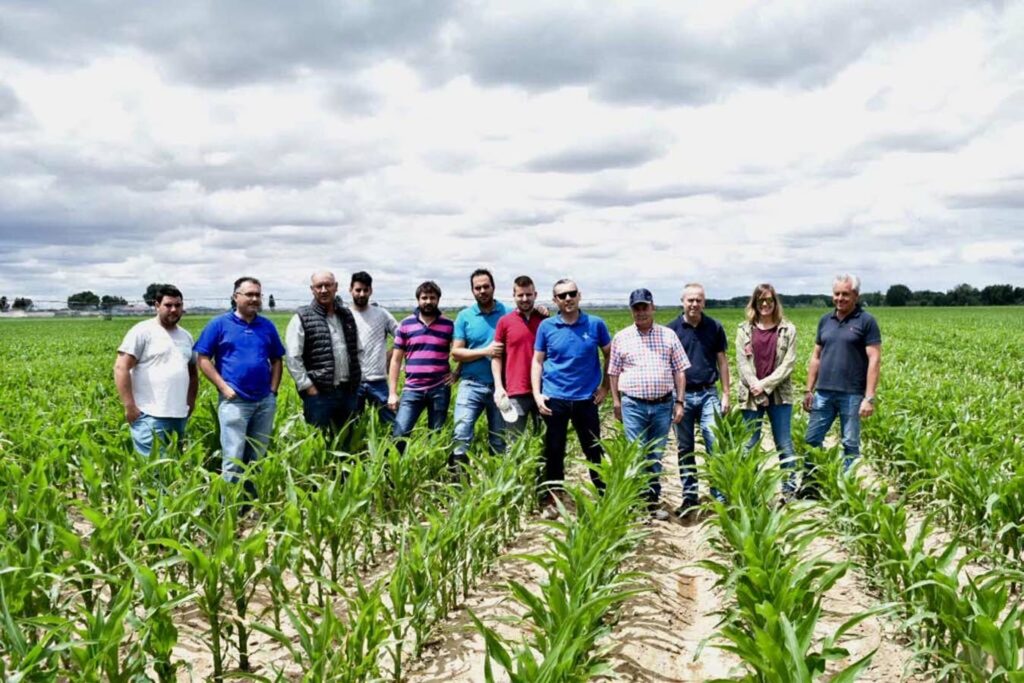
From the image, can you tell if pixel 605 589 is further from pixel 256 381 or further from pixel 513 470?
pixel 256 381

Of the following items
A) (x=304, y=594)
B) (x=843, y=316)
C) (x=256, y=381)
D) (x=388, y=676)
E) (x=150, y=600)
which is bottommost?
(x=388, y=676)

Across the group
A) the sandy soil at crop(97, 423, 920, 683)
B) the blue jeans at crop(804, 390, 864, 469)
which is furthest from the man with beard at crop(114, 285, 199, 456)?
the blue jeans at crop(804, 390, 864, 469)

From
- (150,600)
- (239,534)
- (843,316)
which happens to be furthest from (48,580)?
(843,316)

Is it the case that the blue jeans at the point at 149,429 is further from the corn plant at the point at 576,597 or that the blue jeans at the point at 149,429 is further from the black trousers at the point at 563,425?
the corn plant at the point at 576,597

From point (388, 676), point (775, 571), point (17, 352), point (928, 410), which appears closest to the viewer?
point (775, 571)

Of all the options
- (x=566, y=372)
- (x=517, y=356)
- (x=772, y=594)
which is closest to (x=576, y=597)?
(x=772, y=594)

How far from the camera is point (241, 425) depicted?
18.5ft

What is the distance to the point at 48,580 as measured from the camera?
11.8 ft

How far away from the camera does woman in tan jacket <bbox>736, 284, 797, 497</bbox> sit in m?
5.89

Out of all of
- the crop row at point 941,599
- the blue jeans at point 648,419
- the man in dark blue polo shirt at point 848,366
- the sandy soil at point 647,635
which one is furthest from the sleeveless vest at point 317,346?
the man in dark blue polo shirt at point 848,366

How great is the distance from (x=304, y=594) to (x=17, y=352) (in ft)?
86.8

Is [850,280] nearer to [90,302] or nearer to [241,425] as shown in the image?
[241,425]

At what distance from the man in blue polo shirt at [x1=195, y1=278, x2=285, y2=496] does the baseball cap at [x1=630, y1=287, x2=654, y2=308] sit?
113 inches

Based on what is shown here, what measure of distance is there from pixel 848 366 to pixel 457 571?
3681mm
